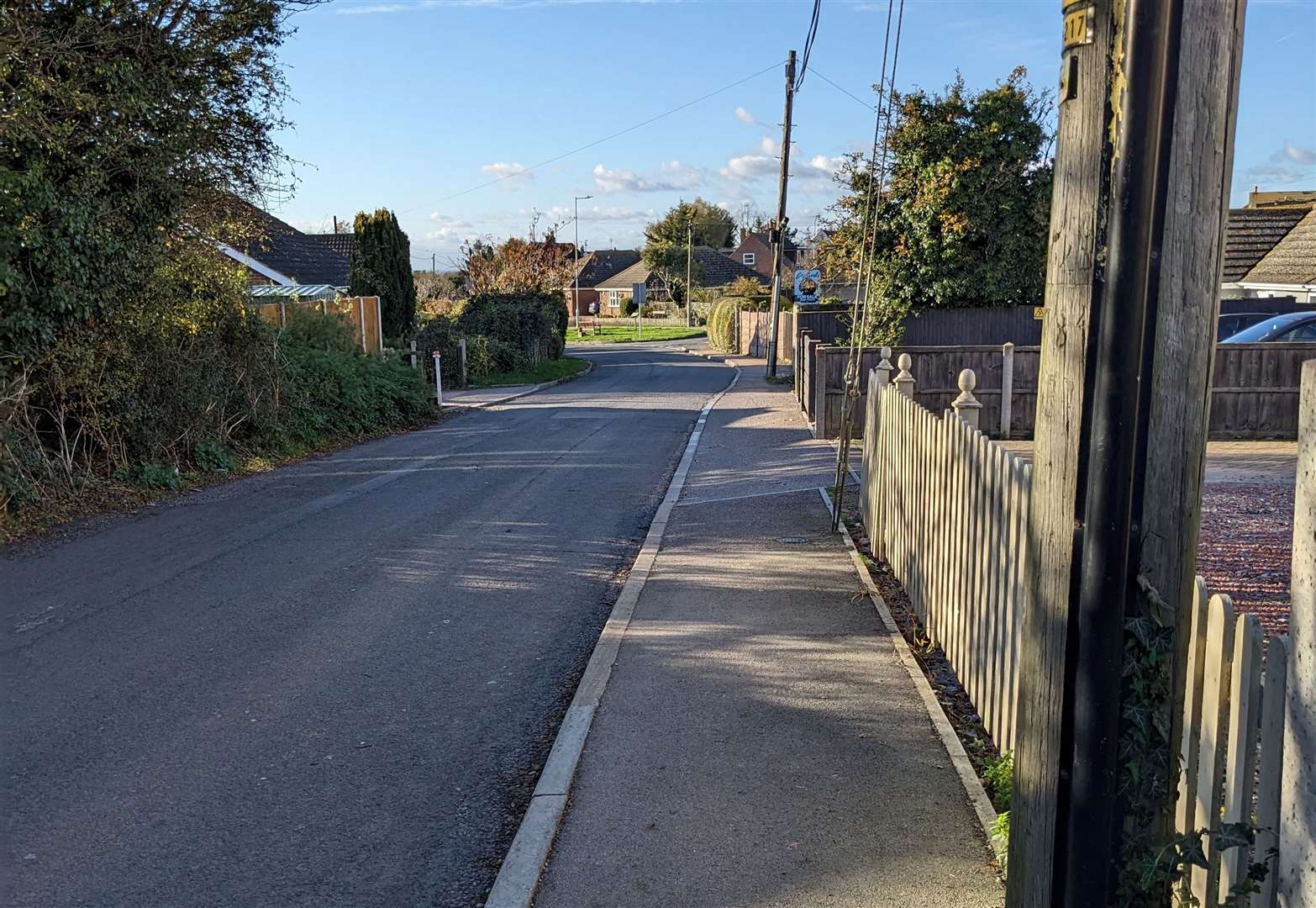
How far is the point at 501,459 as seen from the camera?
1595 centimetres

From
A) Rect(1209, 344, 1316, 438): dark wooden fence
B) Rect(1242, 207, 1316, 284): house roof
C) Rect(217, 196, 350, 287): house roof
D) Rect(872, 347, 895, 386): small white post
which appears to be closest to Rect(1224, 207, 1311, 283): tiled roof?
Rect(1242, 207, 1316, 284): house roof

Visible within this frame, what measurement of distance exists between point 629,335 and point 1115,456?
7247cm

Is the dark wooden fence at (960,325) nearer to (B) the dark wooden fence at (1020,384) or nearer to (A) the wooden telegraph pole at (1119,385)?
(B) the dark wooden fence at (1020,384)

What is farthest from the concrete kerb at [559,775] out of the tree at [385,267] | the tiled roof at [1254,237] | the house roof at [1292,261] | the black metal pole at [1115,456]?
the tiled roof at [1254,237]

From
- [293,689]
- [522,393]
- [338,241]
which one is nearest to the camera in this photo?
[293,689]

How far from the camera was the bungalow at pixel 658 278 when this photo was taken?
3949 inches

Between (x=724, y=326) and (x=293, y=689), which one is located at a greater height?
(x=724, y=326)

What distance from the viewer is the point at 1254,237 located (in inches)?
1252

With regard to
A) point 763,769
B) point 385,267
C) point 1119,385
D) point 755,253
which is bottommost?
point 763,769

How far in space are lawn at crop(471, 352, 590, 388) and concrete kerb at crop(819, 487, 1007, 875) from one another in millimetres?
27028

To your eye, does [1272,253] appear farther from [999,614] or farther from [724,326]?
[999,614]

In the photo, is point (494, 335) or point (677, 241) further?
point (677, 241)

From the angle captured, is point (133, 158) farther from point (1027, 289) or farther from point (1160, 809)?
point (1027, 289)

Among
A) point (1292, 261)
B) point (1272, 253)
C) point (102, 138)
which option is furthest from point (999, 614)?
point (1272, 253)
